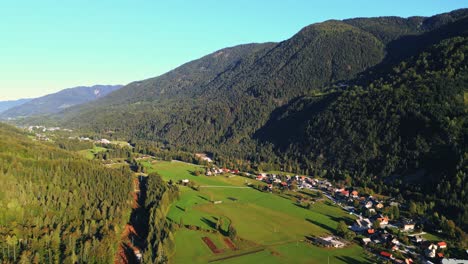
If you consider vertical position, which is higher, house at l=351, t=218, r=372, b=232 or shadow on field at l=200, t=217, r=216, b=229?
shadow on field at l=200, t=217, r=216, b=229

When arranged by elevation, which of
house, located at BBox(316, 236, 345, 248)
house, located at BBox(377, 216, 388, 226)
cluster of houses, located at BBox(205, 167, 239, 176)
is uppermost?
cluster of houses, located at BBox(205, 167, 239, 176)

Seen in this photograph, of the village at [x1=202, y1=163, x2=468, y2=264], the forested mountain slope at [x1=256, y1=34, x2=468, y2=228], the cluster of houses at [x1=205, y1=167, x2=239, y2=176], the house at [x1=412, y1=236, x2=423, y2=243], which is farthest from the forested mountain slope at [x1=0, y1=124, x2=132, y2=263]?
the forested mountain slope at [x1=256, y1=34, x2=468, y2=228]

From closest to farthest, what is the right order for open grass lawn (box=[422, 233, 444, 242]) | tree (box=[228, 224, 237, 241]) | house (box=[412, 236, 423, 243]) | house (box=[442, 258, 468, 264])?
house (box=[442, 258, 468, 264]) < house (box=[412, 236, 423, 243]) < tree (box=[228, 224, 237, 241]) < open grass lawn (box=[422, 233, 444, 242])

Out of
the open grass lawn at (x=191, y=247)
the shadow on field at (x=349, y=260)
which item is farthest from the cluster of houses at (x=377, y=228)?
the open grass lawn at (x=191, y=247)

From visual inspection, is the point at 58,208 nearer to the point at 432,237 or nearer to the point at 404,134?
the point at 432,237

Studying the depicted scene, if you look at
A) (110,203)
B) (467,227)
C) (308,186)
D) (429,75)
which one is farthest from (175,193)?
(429,75)

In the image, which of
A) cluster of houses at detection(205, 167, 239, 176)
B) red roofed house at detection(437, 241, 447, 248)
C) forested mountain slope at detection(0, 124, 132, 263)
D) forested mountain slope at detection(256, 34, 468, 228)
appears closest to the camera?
forested mountain slope at detection(0, 124, 132, 263)

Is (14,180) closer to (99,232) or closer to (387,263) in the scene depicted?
(99,232)

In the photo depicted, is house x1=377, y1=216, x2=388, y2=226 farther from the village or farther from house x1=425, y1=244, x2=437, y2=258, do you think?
house x1=425, y1=244, x2=437, y2=258
